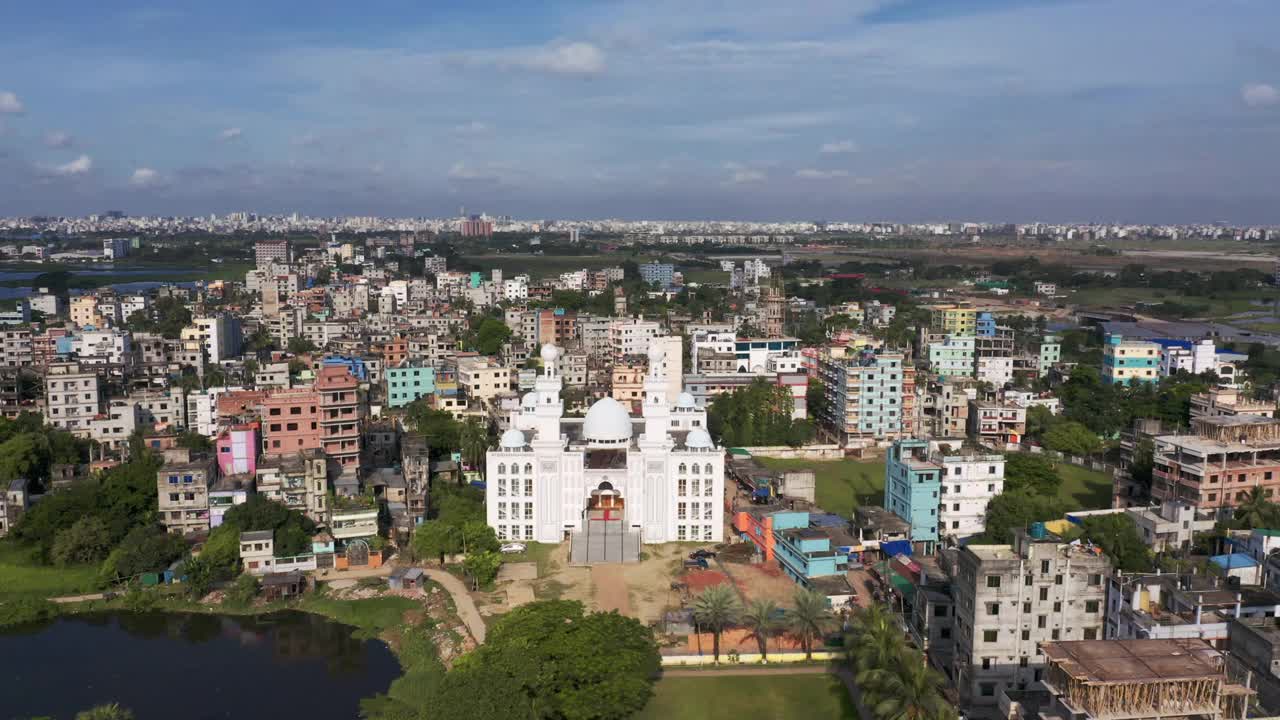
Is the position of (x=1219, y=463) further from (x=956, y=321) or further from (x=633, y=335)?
(x=956, y=321)

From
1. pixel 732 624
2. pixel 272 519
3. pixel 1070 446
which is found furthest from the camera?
pixel 1070 446

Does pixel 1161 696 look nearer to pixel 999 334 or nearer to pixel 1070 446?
pixel 1070 446

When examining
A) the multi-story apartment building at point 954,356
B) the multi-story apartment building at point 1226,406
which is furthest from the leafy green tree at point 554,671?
the multi-story apartment building at point 954,356

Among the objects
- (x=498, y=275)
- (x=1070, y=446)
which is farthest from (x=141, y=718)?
(x=498, y=275)

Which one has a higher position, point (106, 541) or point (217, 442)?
point (217, 442)

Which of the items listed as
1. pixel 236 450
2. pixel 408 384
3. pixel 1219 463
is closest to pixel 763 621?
pixel 1219 463

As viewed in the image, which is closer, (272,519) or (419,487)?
(272,519)

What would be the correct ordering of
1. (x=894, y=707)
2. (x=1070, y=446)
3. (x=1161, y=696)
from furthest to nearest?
(x=1070, y=446), (x=894, y=707), (x=1161, y=696)
